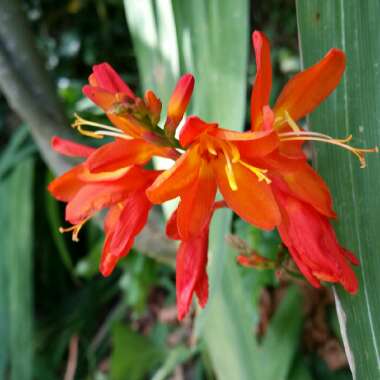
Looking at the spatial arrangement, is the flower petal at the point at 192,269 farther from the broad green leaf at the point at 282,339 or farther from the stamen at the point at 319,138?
the broad green leaf at the point at 282,339

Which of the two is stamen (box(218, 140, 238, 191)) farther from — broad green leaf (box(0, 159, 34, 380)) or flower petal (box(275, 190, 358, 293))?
broad green leaf (box(0, 159, 34, 380))

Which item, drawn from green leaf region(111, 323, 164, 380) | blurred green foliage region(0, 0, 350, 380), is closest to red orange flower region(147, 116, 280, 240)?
blurred green foliage region(0, 0, 350, 380)

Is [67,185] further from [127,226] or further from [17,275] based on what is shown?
[17,275]

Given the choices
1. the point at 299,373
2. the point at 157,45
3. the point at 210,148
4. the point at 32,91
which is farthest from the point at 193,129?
the point at 299,373

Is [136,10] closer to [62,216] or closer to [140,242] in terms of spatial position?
[140,242]

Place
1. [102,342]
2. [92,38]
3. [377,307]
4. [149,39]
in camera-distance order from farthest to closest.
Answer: [92,38]
[102,342]
[149,39]
[377,307]

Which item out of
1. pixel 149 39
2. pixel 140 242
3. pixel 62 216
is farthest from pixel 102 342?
pixel 149 39

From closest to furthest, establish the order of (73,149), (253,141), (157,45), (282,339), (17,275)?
(253,141) → (73,149) → (157,45) → (282,339) → (17,275)
